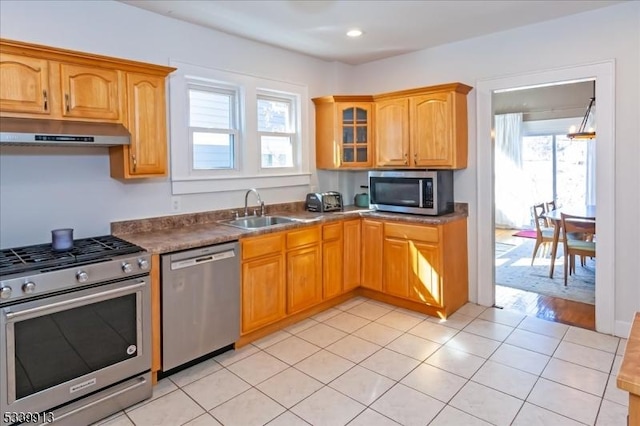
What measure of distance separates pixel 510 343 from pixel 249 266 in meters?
2.17

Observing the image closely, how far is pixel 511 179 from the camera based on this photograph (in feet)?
26.8

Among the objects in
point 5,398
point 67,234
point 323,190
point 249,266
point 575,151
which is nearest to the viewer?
point 5,398

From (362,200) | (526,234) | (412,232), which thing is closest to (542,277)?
(412,232)

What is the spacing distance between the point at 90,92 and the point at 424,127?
2.85 meters

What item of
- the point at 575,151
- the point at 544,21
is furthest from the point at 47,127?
the point at 575,151

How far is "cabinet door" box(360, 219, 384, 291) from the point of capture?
4.08 metres

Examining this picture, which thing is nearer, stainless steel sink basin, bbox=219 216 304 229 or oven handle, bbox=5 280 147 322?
oven handle, bbox=5 280 147 322

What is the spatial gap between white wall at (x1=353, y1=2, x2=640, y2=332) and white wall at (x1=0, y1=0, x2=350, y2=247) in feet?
7.67

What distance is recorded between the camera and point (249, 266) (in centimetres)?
315

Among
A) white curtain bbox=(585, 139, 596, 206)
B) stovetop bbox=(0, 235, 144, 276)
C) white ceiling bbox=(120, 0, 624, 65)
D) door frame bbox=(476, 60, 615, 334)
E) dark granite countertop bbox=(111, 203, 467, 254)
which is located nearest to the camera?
stovetop bbox=(0, 235, 144, 276)

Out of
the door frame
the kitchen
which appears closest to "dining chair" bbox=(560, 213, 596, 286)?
the door frame

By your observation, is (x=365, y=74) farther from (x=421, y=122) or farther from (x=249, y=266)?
(x=249, y=266)

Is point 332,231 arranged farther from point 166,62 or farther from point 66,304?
point 66,304

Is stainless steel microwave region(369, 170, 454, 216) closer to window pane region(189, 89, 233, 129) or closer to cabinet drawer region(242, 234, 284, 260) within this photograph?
cabinet drawer region(242, 234, 284, 260)
